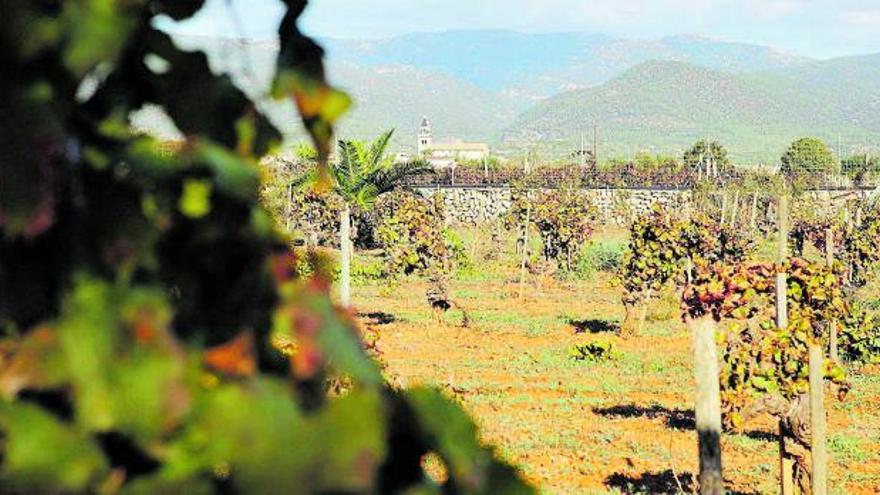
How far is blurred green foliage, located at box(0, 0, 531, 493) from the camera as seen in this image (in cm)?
65

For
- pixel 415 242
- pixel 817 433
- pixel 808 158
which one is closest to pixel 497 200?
pixel 808 158

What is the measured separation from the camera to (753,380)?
937 cm

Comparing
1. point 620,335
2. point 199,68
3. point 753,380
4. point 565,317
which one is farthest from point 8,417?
point 565,317

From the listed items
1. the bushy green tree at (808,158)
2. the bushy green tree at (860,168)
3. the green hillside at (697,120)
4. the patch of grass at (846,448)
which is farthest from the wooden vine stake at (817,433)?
the green hillside at (697,120)

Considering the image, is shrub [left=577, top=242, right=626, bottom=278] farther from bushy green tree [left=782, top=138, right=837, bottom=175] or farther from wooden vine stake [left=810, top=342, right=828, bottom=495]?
bushy green tree [left=782, top=138, right=837, bottom=175]

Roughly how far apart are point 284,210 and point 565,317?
11193mm

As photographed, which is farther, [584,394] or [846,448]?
[584,394]

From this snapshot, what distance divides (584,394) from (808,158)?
65.7 meters

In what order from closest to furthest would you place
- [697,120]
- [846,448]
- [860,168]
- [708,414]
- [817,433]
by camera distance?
[708,414], [817,433], [846,448], [860,168], [697,120]

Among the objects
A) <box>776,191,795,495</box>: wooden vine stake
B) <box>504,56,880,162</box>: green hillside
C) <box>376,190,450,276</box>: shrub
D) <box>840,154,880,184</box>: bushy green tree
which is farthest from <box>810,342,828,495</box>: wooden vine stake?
<box>504,56,880,162</box>: green hillside

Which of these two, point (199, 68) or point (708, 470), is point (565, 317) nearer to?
point (708, 470)

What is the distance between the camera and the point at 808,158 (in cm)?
7719

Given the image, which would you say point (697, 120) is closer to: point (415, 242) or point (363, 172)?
point (415, 242)

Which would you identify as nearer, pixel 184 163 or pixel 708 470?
pixel 184 163
